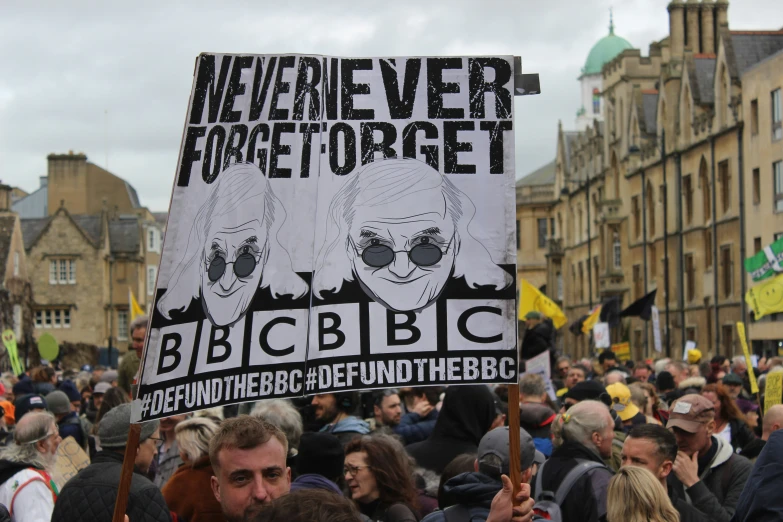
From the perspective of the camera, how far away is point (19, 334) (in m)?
59.3

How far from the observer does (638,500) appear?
5152 mm

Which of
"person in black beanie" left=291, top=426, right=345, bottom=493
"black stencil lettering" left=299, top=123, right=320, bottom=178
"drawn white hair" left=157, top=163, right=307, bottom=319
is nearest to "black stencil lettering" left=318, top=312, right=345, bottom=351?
"drawn white hair" left=157, top=163, right=307, bottom=319

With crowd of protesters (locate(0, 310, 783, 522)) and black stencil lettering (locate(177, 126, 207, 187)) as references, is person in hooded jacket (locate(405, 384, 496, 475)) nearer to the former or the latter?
crowd of protesters (locate(0, 310, 783, 522))

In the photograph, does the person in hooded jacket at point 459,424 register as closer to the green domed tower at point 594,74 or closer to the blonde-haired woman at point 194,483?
the blonde-haired woman at point 194,483

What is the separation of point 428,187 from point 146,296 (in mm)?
81632

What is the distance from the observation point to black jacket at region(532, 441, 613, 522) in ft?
19.7

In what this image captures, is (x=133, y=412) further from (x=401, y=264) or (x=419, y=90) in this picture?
(x=419, y=90)

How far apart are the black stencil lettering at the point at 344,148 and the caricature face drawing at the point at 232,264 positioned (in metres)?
0.40

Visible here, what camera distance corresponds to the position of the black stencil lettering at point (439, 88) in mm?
4754

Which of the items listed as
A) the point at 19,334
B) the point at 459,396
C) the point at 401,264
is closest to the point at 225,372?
the point at 401,264

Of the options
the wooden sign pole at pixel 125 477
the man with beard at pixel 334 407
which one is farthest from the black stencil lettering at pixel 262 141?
the man with beard at pixel 334 407

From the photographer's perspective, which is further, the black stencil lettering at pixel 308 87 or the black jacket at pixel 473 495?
the black jacket at pixel 473 495

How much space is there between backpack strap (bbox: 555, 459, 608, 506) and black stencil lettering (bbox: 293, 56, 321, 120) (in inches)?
98.8

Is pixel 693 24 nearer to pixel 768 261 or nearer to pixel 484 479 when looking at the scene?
pixel 768 261
